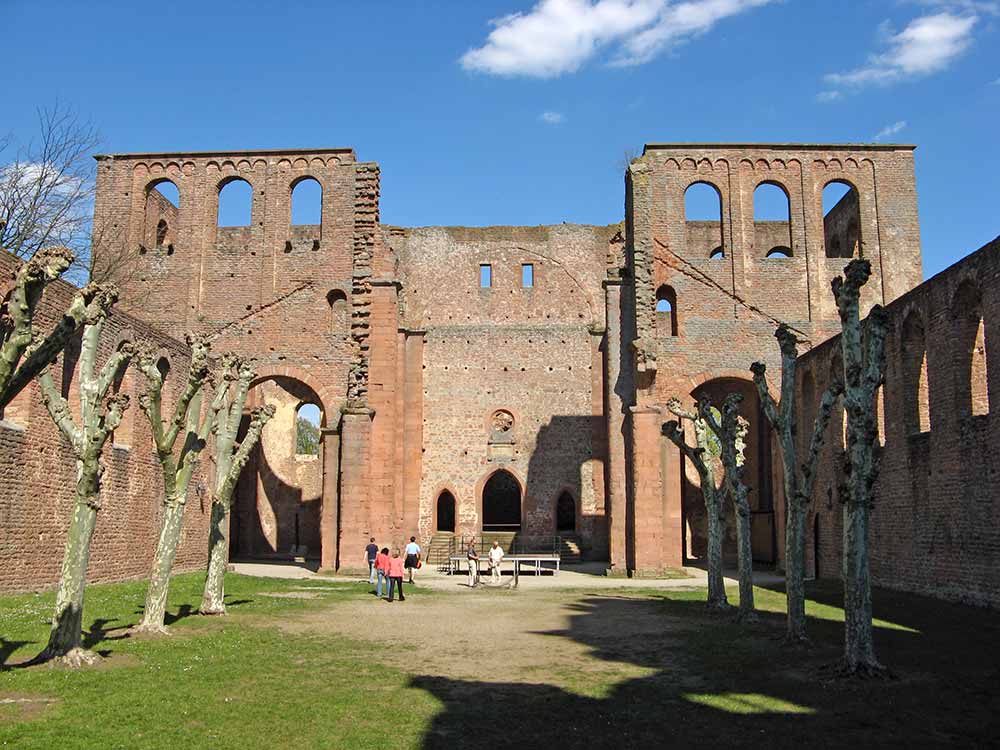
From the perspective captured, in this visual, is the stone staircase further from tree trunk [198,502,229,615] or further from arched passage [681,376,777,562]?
tree trunk [198,502,229,615]

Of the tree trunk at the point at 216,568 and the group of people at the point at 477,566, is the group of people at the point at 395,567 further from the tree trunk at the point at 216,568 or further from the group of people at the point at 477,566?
the tree trunk at the point at 216,568

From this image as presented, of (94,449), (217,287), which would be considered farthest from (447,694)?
(217,287)

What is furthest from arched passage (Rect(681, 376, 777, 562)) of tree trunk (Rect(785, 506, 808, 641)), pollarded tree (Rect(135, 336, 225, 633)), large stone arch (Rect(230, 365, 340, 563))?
large stone arch (Rect(230, 365, 340, 563))

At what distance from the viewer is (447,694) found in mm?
8883

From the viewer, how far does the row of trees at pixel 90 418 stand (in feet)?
26.5

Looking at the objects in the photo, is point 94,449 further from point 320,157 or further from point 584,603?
point 320,157

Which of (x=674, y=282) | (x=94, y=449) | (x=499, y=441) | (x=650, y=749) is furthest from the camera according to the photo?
(x=499, y=441)

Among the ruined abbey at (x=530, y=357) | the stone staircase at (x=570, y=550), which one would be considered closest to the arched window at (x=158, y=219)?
the ruined abbey at (x=530, y=357)

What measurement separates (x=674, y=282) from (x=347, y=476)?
10.8 metres

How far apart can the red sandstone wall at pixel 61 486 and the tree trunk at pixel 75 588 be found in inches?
256

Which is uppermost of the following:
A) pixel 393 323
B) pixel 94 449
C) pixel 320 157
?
pixel 320 157

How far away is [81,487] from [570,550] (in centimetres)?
2419

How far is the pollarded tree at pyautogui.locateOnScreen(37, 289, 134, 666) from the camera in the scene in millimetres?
9758

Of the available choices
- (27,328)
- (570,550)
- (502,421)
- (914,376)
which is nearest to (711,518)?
(914,376)
